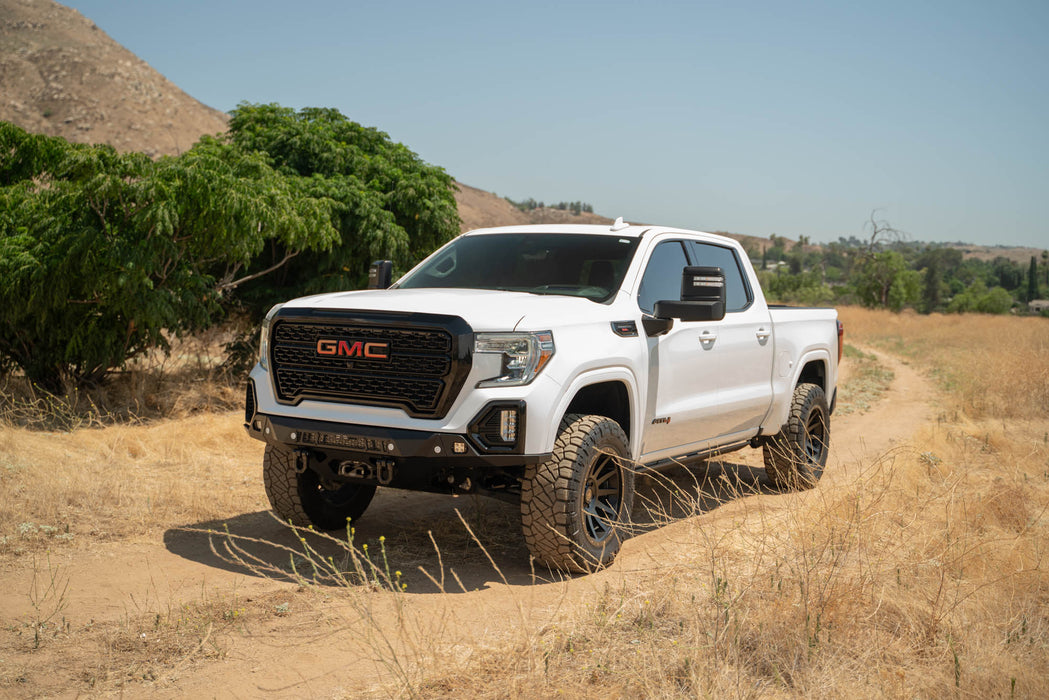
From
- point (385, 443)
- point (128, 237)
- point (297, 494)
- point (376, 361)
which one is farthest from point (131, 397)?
point (385, 443)

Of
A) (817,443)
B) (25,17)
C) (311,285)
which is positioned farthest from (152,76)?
(817,443)

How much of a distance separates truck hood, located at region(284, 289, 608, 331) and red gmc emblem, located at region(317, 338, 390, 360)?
0.64ft

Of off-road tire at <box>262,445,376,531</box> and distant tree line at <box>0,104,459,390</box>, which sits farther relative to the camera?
distant tree line at <box>0,104,459,390</box>

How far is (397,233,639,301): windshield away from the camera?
241 inches

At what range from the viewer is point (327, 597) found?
488 centimetres

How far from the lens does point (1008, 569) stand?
4.94 meters

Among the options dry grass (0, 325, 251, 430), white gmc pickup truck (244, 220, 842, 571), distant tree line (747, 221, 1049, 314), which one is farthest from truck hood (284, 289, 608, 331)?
distant tree line (747, 221, 1049, 314)

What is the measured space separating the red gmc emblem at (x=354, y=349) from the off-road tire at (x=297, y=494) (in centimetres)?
86

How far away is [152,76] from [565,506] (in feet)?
338

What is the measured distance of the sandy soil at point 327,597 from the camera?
13.1ft

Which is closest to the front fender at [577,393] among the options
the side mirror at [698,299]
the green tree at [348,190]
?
the side mirror at [698,299]

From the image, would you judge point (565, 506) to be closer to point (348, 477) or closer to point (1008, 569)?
point (348, 477)

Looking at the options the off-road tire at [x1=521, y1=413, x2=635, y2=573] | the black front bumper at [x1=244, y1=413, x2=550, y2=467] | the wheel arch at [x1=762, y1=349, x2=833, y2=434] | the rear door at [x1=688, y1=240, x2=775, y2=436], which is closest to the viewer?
the black front bumper at [x1=244, y1=413, x2=550, y2=467]

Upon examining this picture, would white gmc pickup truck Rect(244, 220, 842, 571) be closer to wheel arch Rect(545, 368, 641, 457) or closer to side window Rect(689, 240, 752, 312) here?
wheel arch Rect(545, 368, 641, 457)
